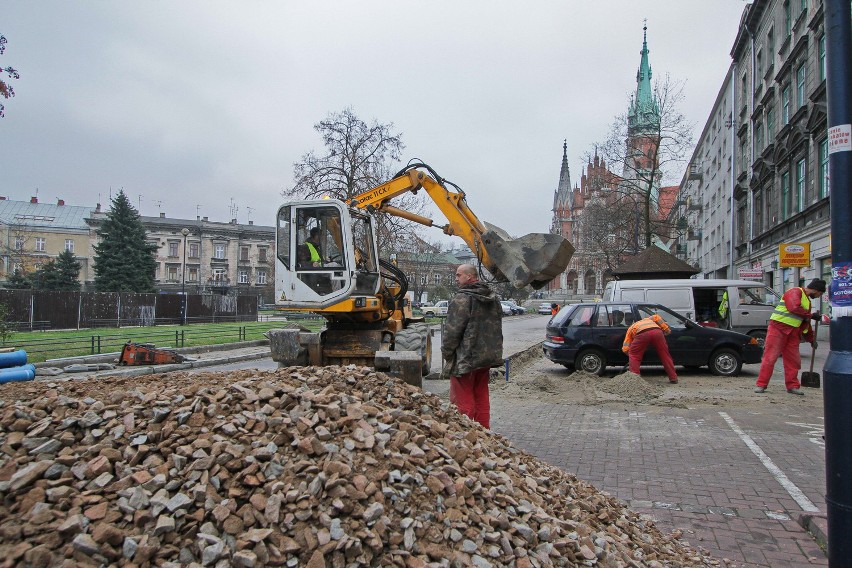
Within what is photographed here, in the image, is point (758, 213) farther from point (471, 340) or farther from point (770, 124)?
point (471, 340)

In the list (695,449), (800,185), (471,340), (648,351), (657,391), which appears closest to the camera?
(471,340)

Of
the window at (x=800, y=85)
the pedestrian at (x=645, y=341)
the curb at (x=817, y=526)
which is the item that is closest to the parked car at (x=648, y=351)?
the pedestrian at (x=645, y=341)

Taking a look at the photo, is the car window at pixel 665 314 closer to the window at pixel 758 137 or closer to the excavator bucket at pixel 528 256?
the excavator bucket at pixel 528 256

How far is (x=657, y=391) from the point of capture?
1057cm

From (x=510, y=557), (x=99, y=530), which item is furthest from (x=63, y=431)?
(x=510, y=557)

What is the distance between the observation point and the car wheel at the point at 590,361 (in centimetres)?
1298

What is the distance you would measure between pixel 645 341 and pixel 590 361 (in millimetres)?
1787

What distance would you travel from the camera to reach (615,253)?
130 feet

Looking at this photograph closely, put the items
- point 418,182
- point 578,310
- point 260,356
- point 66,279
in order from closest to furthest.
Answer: point 418,182, point 578,310, point 260,356, point 66,279

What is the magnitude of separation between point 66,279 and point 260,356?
4250 centimetres

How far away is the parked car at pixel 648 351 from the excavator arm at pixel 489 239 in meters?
4.36

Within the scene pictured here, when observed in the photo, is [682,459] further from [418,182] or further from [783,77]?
[783,77]

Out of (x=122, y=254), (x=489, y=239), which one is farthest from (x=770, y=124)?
(x=122, y=254)

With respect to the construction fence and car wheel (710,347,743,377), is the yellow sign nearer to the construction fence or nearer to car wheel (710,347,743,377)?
car wheel (710,347,743,377)
